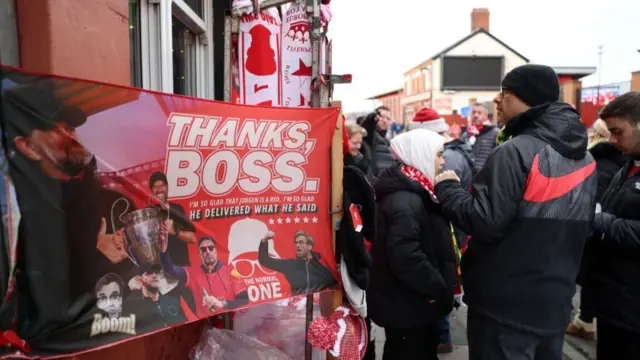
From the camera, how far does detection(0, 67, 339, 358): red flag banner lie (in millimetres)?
1362

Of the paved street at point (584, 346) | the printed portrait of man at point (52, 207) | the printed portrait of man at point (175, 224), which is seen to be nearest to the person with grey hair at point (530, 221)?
the printed portrait of man at point (175, 224)

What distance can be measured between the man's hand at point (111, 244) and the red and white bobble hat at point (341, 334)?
0.97 metres

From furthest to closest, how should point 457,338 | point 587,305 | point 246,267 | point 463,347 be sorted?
point 457,338 < point 463,347 < point 587,305 < point 246,267

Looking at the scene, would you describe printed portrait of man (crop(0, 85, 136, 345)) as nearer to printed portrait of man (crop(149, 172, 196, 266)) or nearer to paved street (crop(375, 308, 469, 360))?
printed portrait of man (crop(149, 172, 196, 266))

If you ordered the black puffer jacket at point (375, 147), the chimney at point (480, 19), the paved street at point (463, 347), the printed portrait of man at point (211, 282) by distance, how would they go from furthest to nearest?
the chimney at point (480, 19) → the black puffer jacket at point (375, 147) → the paved street at point (463, 347) → the printed portrait of man at point (211, 282)

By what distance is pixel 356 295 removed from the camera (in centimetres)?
228

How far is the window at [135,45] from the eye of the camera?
2.53 meters

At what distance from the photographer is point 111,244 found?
1.57 m

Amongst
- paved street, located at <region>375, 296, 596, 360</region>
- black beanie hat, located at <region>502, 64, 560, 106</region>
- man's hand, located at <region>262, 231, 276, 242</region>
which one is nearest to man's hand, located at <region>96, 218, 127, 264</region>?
man's hand, located at <region>262, 231, 276, 242</region>

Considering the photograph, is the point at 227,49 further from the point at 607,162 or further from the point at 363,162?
the point at 607,162

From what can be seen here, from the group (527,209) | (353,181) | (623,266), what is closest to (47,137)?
(353,181)

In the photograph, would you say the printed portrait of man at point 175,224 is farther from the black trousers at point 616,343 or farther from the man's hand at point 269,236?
the black trousers at point 616,343

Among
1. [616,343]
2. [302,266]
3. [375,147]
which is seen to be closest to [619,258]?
[616,343]

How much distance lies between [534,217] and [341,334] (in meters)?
1.01
